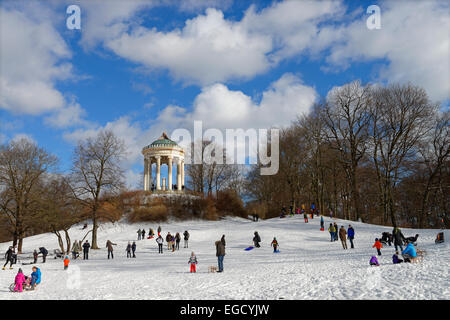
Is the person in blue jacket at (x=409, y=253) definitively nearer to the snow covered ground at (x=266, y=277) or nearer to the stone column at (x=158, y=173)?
the snow covered ground at (x=266, y=277)

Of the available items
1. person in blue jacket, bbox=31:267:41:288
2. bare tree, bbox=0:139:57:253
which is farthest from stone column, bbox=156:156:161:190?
person in blue jacket, bbox=31:267:41:288

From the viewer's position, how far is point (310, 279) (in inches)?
427

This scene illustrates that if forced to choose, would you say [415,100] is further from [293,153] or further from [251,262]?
[251,262]

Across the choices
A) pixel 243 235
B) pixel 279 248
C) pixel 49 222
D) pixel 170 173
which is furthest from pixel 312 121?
pixel 49 222

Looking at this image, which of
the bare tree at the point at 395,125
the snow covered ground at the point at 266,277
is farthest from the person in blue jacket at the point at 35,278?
the bare tree at the point at 395,125

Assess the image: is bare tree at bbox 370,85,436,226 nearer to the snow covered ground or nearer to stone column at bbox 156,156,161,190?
the snow covered ground

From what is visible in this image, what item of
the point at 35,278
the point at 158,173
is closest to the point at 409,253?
the point at 35,278

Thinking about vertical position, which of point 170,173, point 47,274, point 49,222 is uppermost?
point 170,173

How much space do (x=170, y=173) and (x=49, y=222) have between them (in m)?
25.2

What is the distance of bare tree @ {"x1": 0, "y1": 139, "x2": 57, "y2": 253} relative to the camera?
25.4 m

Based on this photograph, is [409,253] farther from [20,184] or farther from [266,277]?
[20,184]

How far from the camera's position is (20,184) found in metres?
27.2

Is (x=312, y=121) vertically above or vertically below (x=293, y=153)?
above
